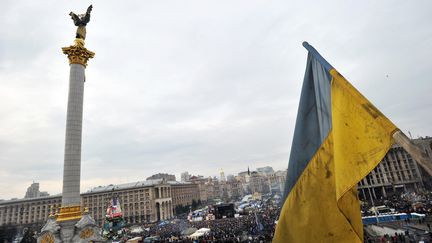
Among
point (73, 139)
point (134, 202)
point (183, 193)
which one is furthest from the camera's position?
point (183, 193)

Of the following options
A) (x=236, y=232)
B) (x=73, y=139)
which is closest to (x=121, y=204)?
(x=236, y=232)

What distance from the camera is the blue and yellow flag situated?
11.1 ft

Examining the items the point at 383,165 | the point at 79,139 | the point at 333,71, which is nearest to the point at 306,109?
the point at 333,71

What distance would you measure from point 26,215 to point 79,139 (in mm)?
107132

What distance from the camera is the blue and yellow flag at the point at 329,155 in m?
3.37

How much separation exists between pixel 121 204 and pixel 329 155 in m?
103

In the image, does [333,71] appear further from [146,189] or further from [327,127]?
[146,189]

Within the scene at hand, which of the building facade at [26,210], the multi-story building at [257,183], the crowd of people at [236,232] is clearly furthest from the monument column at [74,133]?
the multi-story building at [257,183]

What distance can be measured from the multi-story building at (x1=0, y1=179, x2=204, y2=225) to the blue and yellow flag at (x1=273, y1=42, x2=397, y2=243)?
95.2 m

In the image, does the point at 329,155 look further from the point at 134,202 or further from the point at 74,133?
the point at 134,202

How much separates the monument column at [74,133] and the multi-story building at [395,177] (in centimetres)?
6526

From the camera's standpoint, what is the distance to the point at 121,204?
94.9 m

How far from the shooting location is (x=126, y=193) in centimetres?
9638

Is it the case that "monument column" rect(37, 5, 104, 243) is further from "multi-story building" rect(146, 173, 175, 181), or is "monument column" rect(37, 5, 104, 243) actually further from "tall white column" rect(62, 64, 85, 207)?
"multi-story building" rect(146, 173, 175, 181)
